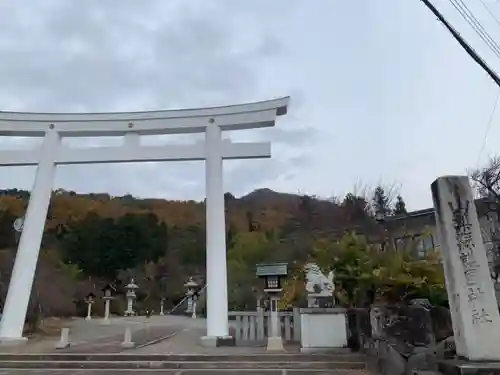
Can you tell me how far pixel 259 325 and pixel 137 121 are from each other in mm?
6227

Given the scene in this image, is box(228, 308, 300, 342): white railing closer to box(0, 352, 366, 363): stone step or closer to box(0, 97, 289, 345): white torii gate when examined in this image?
box(0, 97, 289, 345): white torii gate

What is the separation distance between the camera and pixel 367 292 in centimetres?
862

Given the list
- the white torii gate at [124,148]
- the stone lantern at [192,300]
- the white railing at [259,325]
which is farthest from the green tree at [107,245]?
the white railing at [259,325]

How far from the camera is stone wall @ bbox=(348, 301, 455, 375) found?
5.54m

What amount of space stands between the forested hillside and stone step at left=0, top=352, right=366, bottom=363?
837 centimetres

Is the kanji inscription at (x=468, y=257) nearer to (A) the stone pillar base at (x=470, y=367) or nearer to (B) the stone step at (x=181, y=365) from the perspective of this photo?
(A) the stone pillar base at (x=470, y=367)

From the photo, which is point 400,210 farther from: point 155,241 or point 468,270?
point 468,270

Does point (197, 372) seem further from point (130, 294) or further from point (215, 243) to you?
point (130, 294)

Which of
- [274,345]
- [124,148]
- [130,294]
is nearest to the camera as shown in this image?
[274,345]

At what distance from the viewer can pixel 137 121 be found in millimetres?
11328

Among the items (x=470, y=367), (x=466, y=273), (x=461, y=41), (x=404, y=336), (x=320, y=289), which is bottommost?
(x=470, y=367)

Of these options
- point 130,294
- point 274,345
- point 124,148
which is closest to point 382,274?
point 274,345

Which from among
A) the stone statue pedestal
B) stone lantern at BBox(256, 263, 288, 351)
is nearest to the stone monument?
the stone statue pedestal

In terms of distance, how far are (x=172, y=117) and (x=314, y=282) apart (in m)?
5.61
